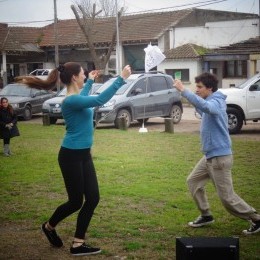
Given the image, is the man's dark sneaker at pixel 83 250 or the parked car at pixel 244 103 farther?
the parked car at pixel 244 103

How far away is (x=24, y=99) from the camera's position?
22500mm

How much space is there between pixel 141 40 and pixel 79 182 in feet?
117

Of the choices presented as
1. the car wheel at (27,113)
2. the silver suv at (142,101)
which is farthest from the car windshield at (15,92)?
the silver suv at (142,101)

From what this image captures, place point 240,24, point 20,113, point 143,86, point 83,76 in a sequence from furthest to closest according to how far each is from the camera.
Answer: point 240,24, point 20,113, point 143,86, point 83,76

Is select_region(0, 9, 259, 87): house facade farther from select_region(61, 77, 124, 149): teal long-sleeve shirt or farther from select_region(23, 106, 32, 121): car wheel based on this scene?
select_region(61, 77, 124, 149): teal long-sleeve shirt

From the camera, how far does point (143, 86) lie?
18641 mm

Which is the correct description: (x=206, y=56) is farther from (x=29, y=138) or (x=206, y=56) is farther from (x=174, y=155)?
(x=174, y=155)

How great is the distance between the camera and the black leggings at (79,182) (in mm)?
5125

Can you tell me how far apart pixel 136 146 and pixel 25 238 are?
7796 mm

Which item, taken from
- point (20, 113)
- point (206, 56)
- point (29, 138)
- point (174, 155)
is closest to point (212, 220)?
point (174, 155)

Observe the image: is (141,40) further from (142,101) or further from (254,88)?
(254,88)

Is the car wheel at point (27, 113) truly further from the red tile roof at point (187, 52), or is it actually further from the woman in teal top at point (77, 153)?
the woman in teal top at point (77, 153)

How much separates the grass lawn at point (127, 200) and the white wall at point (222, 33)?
85.5 feet

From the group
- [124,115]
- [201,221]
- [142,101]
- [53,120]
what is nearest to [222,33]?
[53,120]
